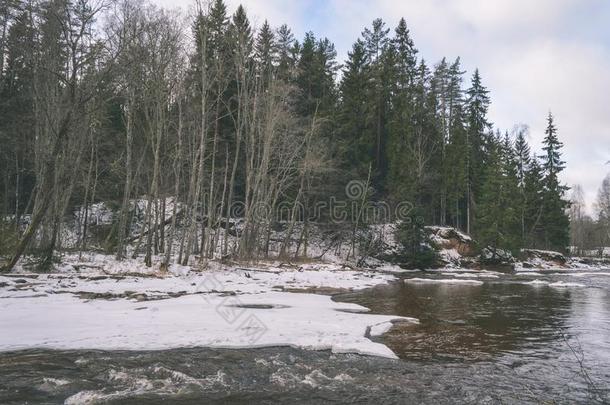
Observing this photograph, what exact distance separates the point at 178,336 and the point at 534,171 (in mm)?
53705

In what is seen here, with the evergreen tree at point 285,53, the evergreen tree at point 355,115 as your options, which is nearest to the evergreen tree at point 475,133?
the evergreen tree at point 355,115

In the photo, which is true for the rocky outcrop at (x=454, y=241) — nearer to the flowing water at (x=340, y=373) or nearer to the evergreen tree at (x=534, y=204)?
the evergreen tree at (x=534, y=204)

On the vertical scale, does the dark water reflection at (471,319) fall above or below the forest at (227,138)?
below

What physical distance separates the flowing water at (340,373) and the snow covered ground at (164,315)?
1.63 ft

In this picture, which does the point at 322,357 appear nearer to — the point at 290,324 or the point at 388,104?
the point at 290,324

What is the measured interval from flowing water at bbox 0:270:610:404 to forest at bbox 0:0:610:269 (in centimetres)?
1089

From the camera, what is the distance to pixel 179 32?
21.6m

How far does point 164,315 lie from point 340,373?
5.08 m

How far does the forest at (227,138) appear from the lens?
65.3 ft

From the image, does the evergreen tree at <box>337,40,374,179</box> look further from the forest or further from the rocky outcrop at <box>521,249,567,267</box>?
the rocky outcrop at <box>521,249,567,267</box>

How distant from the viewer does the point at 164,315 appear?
398 inches

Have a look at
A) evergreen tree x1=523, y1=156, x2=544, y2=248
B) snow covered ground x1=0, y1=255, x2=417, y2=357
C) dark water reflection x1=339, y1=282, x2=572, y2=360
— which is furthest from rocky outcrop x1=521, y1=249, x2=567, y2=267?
snow covered ground x1=0, y1=255, x2=417, y2=357

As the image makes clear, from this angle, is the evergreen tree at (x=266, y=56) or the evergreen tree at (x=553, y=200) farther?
the evergreen tree at (x=553, y=200)

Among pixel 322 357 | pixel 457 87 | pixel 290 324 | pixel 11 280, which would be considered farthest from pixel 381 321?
pixel 457 87
